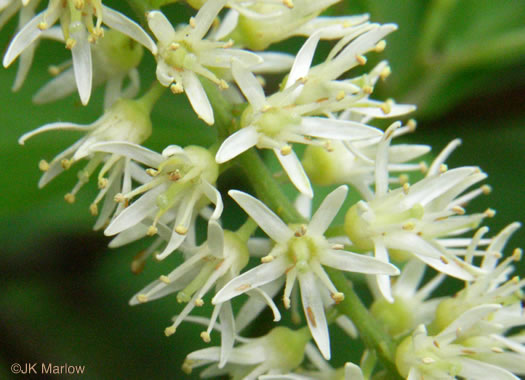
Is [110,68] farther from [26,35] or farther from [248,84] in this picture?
[248,84]

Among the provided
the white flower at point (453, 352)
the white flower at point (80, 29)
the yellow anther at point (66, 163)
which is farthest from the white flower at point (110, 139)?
the white flower at point (453, 352)

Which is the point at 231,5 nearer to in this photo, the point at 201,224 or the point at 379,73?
the point at 379,73

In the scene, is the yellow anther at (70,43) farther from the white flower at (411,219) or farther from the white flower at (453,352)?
the white flower at (453,352)

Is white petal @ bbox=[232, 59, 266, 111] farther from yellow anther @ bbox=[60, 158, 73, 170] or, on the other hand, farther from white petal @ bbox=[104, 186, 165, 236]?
yellow anther @ bbox=[60, 158, 73, 170]

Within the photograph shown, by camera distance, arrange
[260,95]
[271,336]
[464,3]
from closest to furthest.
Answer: [260,95]
[271,336]
[464,3]

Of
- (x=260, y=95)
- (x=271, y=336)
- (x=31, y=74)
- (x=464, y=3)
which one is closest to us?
(x=260, y=95)

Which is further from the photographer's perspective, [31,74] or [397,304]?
[31,74]

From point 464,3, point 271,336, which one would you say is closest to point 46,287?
point 271,336

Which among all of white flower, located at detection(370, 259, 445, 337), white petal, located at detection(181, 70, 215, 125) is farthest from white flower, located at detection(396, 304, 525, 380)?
white petal, located at detection(181, 70, 215, 125)
